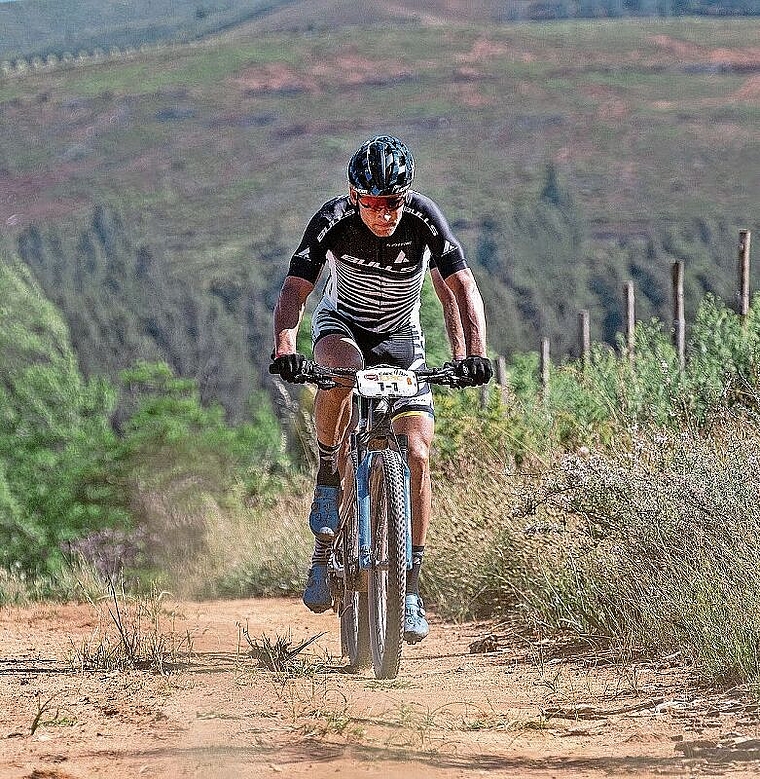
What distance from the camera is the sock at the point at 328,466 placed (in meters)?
6.05

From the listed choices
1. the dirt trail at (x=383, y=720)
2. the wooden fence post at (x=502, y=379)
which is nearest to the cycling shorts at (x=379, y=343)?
the dirt trail at (x=383, y=720)

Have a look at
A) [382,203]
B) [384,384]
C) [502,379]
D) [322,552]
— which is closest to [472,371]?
[384,384]

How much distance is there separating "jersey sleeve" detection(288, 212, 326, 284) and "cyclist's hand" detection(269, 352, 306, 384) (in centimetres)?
50

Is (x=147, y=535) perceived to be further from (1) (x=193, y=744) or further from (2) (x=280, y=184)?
(2) (x=280, y=184)

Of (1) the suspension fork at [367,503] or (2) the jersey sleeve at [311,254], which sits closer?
(1) the suspension fork at [367,503]

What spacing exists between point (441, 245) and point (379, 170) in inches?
18.5

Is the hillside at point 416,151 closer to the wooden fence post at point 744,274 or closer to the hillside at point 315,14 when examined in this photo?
the hillside at point 315,14

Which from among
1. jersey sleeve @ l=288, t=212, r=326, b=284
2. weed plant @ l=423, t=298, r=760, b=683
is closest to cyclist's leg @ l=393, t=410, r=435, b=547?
jersey sleeve @ l=288, t=212, r=326, b=284

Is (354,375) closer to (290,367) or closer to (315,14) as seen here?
(290,367)

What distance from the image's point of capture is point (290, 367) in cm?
539

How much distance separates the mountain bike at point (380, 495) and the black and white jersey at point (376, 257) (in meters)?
0.38

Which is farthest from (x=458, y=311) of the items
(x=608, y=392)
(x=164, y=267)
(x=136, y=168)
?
(x=136, y=168)

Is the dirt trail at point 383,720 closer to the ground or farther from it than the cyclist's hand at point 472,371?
closer to the ground

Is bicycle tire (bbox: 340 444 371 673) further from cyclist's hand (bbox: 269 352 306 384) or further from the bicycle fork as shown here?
cyclist's hand (bbox: 269 352 306 384)
